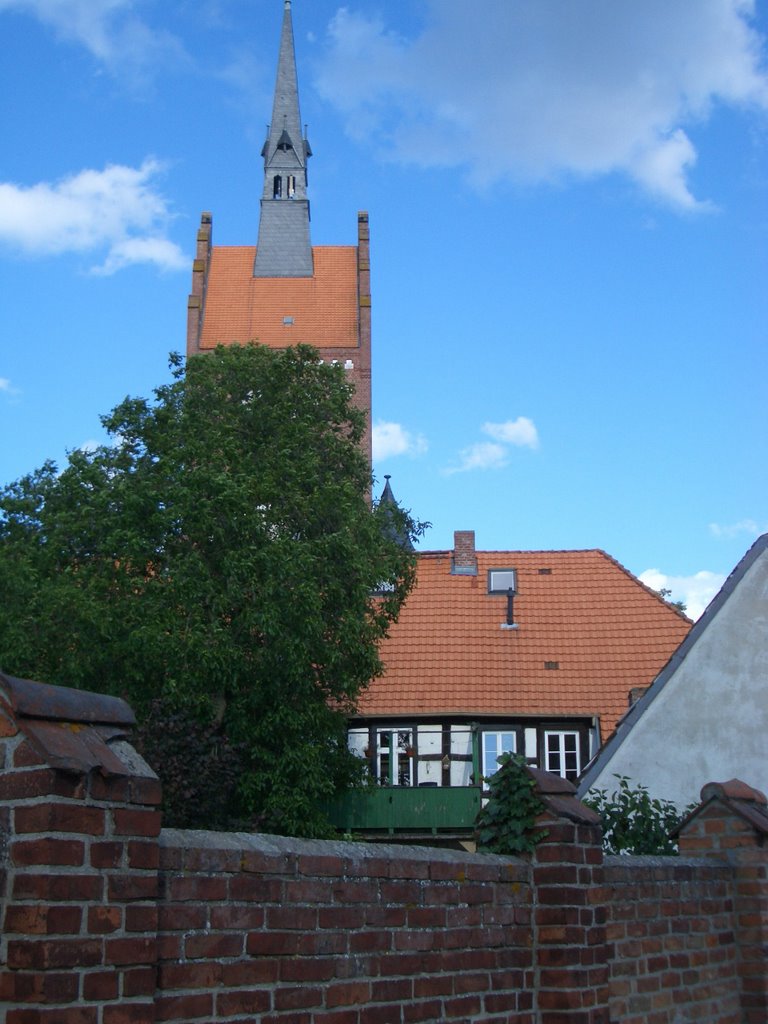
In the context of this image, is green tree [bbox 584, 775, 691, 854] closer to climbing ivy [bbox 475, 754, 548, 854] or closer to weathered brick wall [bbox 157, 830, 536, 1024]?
climbing ivy [bbox 475, 754, 548, 854]

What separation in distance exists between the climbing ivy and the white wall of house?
11651 millimetres

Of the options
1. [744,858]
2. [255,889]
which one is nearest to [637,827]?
[744,858]

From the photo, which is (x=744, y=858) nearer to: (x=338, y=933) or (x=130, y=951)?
(x=338, y=933)

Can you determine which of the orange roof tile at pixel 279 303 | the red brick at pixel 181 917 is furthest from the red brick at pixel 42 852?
the orange roof tile at pixel 279 303

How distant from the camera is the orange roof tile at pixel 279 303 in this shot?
55.2 m

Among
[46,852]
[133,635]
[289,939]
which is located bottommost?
[289,939]

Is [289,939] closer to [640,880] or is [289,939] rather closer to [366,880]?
[366,880]

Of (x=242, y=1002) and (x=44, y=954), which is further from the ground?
(x=44, y=954)

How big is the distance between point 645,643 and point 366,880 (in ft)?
84.4

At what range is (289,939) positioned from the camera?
438 centimetres

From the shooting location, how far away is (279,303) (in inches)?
2250

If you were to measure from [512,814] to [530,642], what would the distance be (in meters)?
24.7

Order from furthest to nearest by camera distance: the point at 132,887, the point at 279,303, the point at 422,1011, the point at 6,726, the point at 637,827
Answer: the point at 279,303 < the point at 637,827 < the point at 422,1011 < the point at 132,887 < the point at 6,726

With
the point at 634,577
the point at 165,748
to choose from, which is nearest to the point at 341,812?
the point at 165,748
